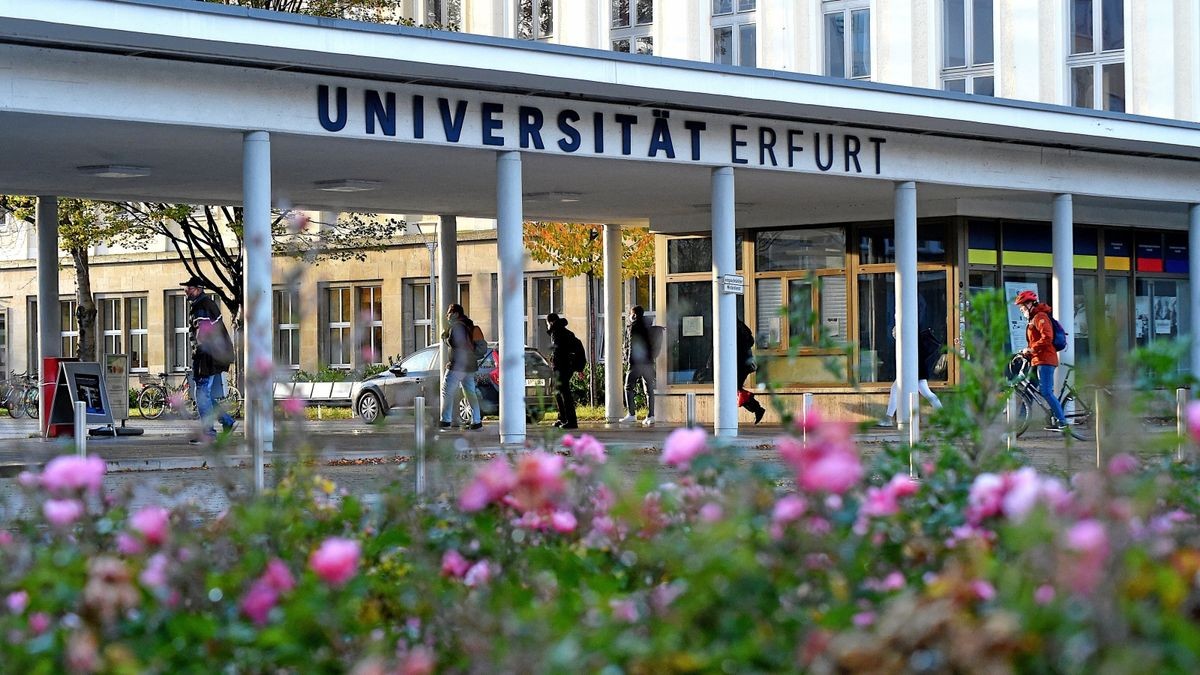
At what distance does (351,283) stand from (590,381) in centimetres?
1218

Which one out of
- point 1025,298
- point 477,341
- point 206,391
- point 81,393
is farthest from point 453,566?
point 477,341

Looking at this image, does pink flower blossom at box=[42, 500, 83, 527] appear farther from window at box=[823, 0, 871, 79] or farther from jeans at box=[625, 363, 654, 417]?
window at box=[823, 0, 871, 79]

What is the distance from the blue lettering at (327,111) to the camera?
17.2 meters

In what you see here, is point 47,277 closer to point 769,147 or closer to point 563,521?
point 769,147

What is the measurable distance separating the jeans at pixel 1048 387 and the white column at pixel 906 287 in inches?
67.1

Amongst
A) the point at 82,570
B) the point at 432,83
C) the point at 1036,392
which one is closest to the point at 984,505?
the point at 82,570

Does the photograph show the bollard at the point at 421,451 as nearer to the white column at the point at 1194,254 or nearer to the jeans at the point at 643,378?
the jeans at the point at 643,378

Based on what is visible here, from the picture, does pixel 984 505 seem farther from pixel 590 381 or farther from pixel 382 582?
pixel 590 381

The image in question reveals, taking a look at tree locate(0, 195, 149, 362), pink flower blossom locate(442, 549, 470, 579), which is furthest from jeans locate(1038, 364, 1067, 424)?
tree locate(0, 195, 149, 362)

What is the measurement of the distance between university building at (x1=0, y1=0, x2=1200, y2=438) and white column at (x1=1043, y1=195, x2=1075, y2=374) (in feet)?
0.18

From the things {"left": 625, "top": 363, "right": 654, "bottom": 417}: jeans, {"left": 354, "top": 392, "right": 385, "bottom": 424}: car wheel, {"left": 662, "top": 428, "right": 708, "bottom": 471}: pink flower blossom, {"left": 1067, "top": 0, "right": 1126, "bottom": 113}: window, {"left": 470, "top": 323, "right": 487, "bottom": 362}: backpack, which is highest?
{"left": 1067, "top": 0, "right": 1126, "bottom": 113}: window

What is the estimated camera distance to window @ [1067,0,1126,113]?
125 ft

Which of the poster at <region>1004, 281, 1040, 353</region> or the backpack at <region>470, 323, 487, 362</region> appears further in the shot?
the poster at <region>1004, 281, 1040, 353</region>

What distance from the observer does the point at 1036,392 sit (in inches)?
874
